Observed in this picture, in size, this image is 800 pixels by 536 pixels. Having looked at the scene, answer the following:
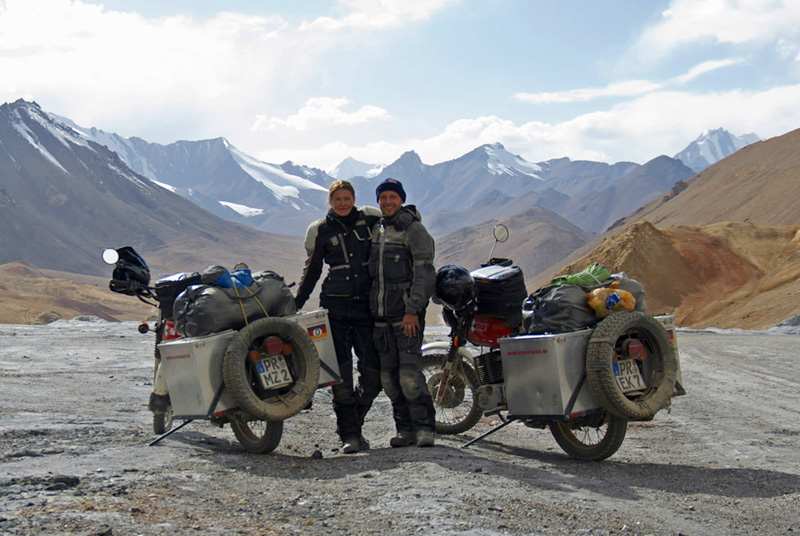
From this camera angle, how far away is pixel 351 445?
21.4 feet

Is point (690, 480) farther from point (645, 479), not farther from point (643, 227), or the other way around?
point (643, 227)

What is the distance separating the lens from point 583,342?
5.85 meters

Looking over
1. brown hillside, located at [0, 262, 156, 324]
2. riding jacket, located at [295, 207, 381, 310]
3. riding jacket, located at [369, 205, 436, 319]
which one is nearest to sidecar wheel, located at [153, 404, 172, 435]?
riding jacket, located at [295, 207, 381, 310]

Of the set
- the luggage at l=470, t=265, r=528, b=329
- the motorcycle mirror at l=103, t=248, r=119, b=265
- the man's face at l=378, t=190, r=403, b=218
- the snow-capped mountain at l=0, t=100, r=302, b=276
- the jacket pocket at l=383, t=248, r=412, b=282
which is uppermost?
the snow-capped mountain at l=0, t=100, r=302, b=276

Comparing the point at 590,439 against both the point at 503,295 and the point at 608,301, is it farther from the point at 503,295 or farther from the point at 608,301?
the point at 503,295

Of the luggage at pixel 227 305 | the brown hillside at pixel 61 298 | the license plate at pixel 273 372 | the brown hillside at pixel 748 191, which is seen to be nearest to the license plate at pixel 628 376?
the license plate at pixel 273 372

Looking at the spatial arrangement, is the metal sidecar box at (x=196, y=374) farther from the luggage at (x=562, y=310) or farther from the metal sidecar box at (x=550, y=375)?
the luggage at (x=562, y=310)

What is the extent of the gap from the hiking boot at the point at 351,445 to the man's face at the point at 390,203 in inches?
76.3

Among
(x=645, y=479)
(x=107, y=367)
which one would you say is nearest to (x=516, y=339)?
(x=645, y=479)

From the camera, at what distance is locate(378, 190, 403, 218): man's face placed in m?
6.56

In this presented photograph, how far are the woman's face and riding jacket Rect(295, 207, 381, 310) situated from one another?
53 millimetres

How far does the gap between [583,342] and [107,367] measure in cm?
1022

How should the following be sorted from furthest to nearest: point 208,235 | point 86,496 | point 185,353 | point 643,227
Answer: point 208,235 < point 643,227 < point 185,353 < point 86,496

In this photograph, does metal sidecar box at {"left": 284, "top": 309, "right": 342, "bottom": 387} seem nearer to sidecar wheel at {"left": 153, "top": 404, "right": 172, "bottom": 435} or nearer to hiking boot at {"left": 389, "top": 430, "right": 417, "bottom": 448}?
hiking boot at {"left": 389, "top": 430, "right": 417, "bottom": 448}
